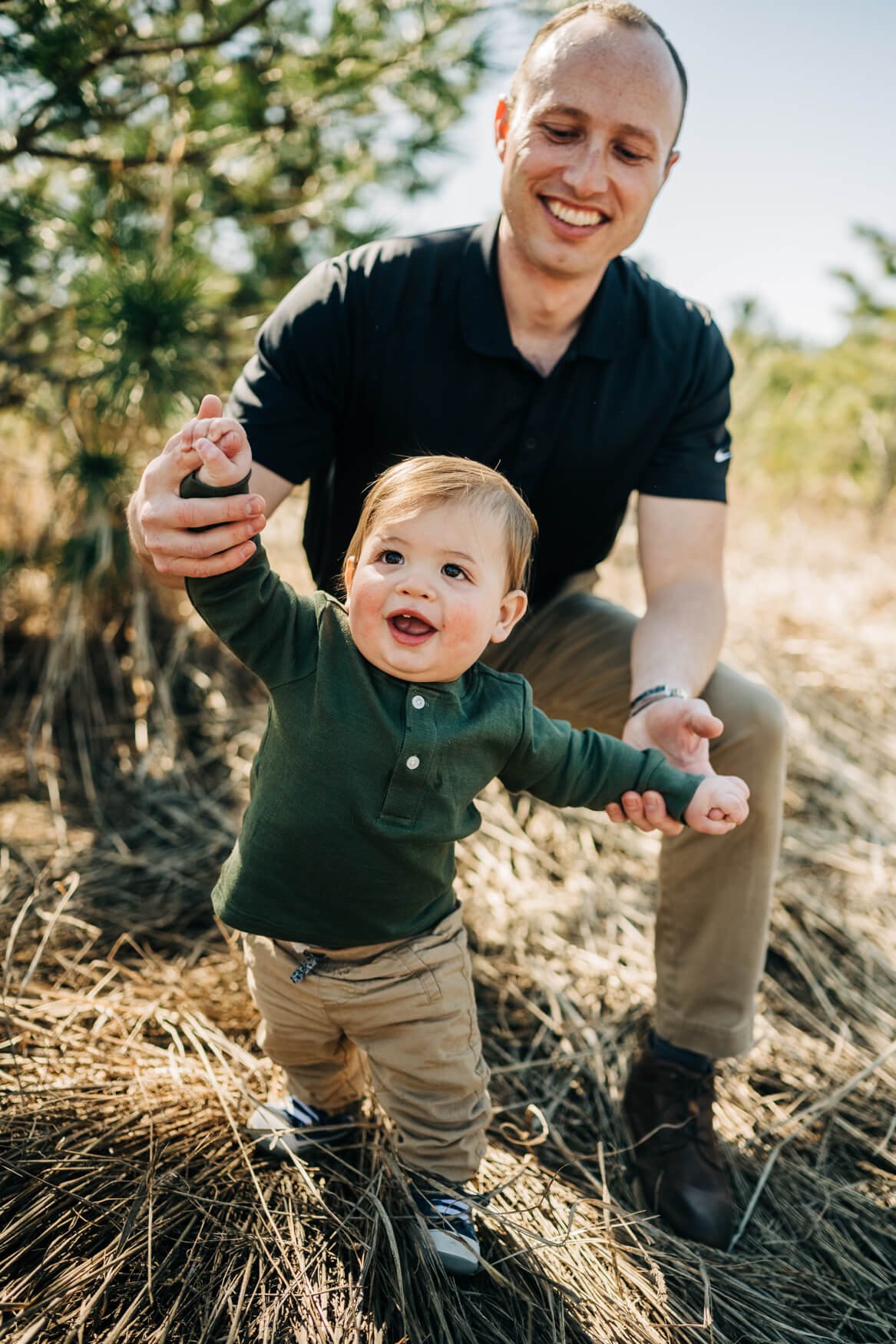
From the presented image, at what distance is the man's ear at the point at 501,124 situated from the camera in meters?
1.88

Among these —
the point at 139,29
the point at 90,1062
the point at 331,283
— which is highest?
the point at 139,29

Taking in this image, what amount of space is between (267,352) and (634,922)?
64.1 inches

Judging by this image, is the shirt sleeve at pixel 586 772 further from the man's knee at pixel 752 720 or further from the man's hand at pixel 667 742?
the man's knee at pixel 752 720

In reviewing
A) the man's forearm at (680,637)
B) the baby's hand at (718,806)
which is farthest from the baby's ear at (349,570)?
the man's forearm at (680,637)

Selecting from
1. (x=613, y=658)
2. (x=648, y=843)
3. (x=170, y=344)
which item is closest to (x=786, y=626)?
(x=648, y=843)

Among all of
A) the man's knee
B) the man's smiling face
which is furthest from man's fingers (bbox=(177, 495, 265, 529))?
the man's knee

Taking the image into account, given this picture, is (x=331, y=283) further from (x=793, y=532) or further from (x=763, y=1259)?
(x=793, y=532)

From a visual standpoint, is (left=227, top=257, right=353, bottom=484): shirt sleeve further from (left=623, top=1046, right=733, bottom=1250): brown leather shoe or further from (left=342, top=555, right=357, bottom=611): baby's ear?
(left=623, top=1046, right=733, bottom=1250): brown leather shoe

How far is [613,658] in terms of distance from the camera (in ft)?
6.50

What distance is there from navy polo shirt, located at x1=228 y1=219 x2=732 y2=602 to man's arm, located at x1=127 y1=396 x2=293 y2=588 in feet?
1.96

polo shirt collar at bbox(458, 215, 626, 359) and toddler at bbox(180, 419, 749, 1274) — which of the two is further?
polo shirt collar at bbox(458, 215, 626, 359)

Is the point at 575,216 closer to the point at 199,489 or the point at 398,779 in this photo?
the point at 199,489

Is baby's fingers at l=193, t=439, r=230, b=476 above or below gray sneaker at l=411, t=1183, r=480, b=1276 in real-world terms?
above

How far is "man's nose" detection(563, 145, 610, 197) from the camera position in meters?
1.70
